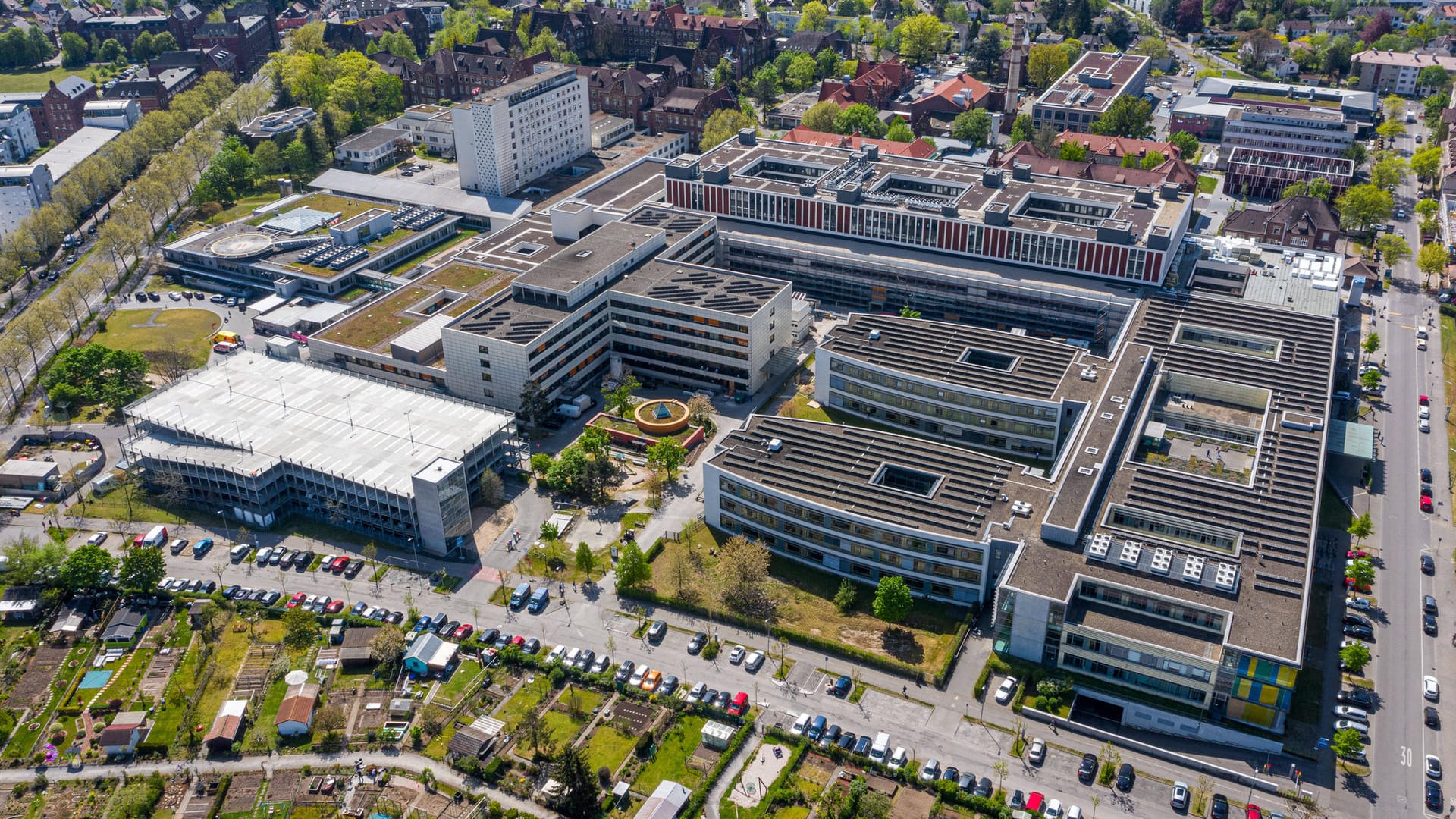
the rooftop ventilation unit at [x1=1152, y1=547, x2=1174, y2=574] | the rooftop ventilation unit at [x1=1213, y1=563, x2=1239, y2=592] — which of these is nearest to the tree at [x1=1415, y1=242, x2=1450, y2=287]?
the rooftop ventilation unit at [x1=1213, y1=563, x2=1239, y2=592]

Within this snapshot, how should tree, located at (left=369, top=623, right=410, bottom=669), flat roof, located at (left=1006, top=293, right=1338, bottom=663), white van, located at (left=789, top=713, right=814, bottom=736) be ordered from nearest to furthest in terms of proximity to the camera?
white van, located at (left=789, top=713, right=814, bottom=736)
flat roof, located at (left=1006, top=293, right=1338, bottom=663)
tree, located at (left=369, top=623, right=410, bottom=669)

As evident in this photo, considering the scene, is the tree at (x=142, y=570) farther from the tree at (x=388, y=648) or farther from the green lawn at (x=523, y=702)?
the green lawn at (x=523, y=702)

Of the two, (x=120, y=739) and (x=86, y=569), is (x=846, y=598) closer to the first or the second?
(x=120, y=739)

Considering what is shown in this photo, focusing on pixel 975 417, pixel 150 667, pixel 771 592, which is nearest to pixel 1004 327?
pixel 975 417

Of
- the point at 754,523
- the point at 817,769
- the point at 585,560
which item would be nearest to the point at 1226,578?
the point at 817,769

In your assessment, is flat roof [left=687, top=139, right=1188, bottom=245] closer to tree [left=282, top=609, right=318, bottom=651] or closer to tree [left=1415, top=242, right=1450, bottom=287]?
tree [left=1415, top=242, right=1450, bottom=287]

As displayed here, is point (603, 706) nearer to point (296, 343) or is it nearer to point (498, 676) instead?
point (498, 676)
